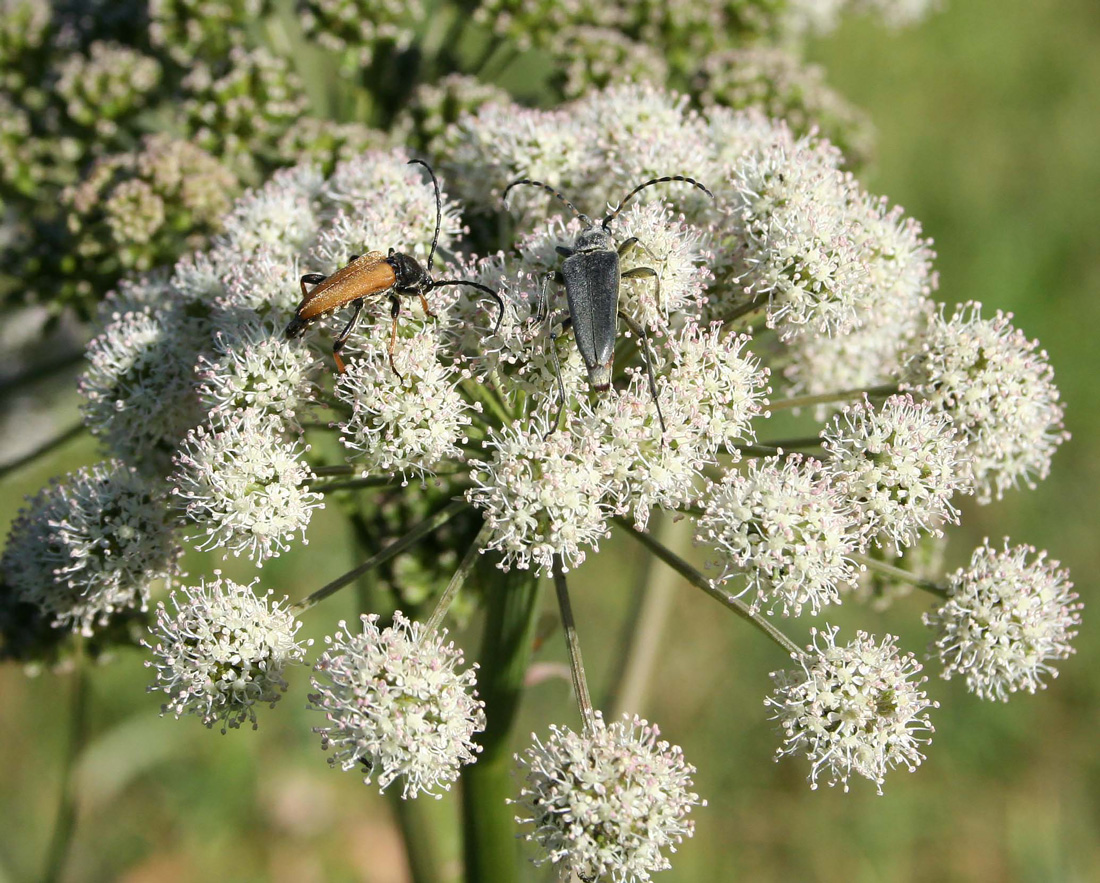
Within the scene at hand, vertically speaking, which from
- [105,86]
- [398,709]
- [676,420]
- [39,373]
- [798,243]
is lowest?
[398,709]

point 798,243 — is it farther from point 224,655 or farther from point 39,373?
point 39,373

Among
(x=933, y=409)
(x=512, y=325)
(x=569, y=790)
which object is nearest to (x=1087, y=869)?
(x=933, y=409)

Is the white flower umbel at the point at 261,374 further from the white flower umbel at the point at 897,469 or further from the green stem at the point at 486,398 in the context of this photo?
the white flower umbel at the point at 897,469

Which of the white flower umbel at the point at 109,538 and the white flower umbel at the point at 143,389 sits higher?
the white flower umbel at the point at 143,389

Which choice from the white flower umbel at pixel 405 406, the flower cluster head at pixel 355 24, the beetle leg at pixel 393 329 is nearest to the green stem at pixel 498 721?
the white flower umbel at pixel 405 406

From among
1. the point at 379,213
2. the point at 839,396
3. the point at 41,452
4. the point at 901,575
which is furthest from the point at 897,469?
the point at 41,452
